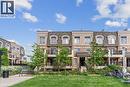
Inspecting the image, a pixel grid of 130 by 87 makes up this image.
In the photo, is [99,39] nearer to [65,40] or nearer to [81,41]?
[81,41]

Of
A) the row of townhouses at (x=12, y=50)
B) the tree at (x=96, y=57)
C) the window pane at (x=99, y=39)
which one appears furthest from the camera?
the row of townhouses at (x=12, y=50)

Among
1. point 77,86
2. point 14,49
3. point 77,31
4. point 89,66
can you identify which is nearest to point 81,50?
point 77,31

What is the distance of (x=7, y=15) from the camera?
2684 cm

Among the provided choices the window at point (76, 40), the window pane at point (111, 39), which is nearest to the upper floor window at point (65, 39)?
the window at point (76, 40)

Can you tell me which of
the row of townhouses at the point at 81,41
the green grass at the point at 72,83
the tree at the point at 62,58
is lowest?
the green grass at the point at 72,83

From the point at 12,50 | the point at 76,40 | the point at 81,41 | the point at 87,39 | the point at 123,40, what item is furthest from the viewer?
the point at 12,50

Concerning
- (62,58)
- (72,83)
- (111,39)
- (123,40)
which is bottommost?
(72,83)

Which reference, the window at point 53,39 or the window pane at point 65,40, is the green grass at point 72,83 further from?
the window at point 53,39

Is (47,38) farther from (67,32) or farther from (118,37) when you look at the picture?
(118,37)

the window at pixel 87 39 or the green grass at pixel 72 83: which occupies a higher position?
the window at pixel 87 39

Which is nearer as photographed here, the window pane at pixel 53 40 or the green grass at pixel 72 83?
the green grass at pixel 72 83

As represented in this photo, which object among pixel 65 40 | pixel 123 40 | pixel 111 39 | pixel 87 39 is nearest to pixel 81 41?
pixel 87 39

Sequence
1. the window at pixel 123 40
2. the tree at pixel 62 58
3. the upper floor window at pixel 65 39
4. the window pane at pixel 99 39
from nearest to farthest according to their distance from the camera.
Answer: the tree at pixel 62 58
the window at pixel 123 40
the window pane at pixel 99 39
the upper floor window at pixel 65 39

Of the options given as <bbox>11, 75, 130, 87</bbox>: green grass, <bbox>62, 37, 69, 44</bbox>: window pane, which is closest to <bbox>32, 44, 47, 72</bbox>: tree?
<bbox>62, 37, 69, 44</bbox>: window pane
